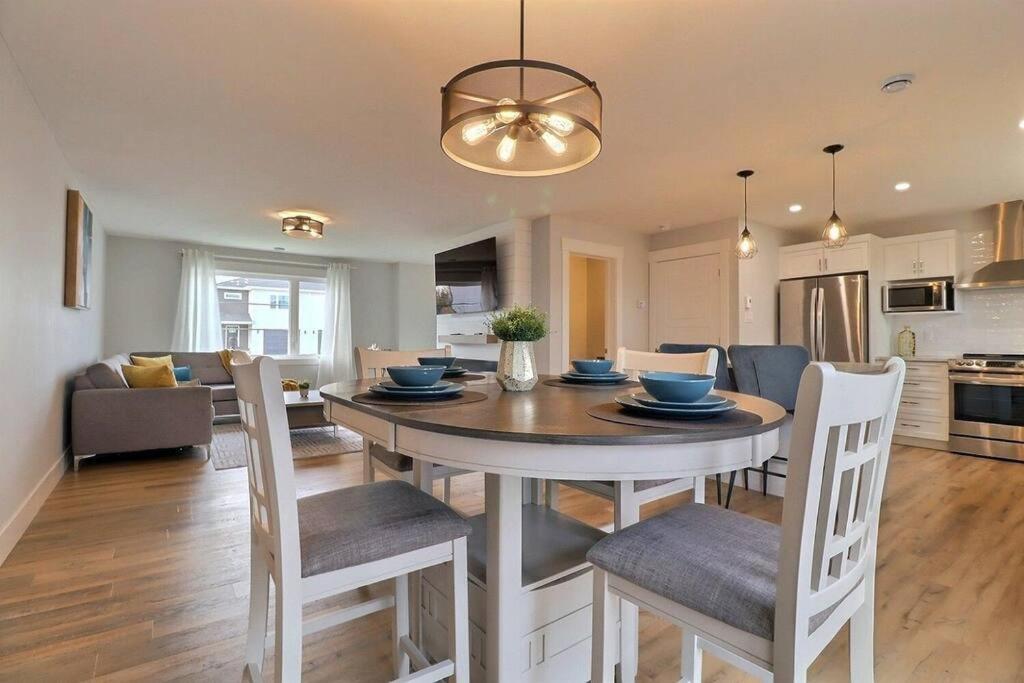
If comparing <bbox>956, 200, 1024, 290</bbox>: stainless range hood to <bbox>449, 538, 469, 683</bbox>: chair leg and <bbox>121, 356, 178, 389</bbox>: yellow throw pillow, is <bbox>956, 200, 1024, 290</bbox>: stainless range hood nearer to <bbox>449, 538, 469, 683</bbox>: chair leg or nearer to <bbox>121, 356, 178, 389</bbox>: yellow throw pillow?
<bbox>449, 538, 469, 683</bbox>: chair leg

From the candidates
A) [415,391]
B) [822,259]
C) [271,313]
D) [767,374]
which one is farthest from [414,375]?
[271,313]

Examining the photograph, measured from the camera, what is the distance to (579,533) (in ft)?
4.96

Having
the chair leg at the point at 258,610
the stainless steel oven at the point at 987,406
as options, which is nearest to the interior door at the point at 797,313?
the stainless steel oven at the point at 987,406

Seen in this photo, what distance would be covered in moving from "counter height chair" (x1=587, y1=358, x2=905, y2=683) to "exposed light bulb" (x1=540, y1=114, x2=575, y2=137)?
3.46 ft

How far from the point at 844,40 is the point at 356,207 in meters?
3.95

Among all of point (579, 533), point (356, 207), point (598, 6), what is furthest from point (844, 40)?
point (356, 207)

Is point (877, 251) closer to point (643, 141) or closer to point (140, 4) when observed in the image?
point (643, 141)

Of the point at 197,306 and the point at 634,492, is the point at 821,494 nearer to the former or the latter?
the point at 634,492

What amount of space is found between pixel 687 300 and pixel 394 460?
4.42 metres

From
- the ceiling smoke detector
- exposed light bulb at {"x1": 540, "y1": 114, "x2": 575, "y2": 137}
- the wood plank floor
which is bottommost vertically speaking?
the wood plank floor

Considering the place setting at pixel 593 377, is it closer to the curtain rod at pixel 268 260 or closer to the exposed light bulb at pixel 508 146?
the exposed light bulb at pixel 508 146

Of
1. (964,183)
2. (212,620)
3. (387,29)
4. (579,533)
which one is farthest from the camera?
(964,183)

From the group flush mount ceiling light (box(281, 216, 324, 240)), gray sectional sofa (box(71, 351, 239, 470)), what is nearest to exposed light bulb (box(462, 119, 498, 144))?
gray sectional sofa (box(71, 351, 239, 470))

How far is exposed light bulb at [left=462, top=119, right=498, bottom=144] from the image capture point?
1.51 meters
